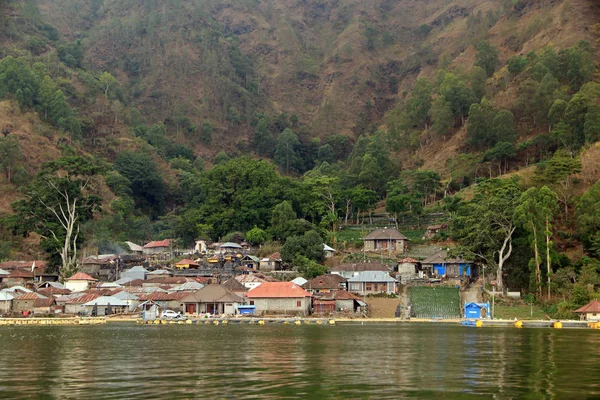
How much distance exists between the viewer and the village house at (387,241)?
9444cm

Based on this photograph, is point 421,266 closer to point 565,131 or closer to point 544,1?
point 565,131

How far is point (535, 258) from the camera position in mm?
68062

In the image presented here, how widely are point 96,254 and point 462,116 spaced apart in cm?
6682

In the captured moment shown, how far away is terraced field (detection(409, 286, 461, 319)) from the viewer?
2731 inches

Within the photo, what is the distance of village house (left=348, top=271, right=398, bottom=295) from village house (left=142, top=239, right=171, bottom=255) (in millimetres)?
37185

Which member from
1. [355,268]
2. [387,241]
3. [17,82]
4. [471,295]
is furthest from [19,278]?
[17,82]

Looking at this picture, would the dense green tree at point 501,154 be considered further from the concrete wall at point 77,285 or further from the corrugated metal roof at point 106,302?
the concrete wall at point 77,285

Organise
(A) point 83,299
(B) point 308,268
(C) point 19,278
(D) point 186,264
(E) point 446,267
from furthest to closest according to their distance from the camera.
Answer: (D) point 186,264
(C) point 19,278
(E) point 446,267
(B) point 308,268
(A) point 83,299

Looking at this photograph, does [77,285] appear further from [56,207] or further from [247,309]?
[247,309]

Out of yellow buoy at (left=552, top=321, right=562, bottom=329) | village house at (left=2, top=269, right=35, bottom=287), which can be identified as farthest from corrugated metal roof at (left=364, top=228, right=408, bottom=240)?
village house at (left=2, top=269, right=35, bottom=287)

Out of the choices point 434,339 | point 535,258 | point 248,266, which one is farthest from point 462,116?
point 434,339

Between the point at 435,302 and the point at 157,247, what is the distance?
49768 millimetres

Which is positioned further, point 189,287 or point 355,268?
point 355,268

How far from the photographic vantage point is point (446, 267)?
8375 centimetres
